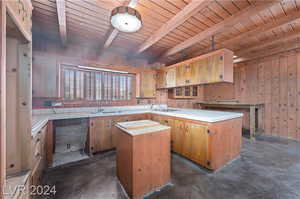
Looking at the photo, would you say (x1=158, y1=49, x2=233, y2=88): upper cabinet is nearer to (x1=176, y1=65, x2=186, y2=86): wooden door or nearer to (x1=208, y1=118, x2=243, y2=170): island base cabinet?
(x1=176, y1=65, x2=186, y2=86): wooden door

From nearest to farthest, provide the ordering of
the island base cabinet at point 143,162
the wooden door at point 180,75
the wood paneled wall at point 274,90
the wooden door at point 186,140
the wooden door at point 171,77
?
the island base cabinet at point 143,162 → the wooden door at point 186,140 → the wooden door at point 180,75 → the wooden door at point 171,77 → the wood paneled wall at point 274,90

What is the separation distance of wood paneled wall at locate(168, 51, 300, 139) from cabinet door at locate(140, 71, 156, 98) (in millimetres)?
1020

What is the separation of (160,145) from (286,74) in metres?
4.83

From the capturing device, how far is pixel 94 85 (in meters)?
3.17

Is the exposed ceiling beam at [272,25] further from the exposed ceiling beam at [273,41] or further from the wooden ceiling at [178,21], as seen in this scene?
the exposed ceiling beam at [273,41]

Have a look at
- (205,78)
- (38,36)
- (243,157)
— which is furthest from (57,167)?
(243,157)

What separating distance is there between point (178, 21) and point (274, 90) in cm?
422

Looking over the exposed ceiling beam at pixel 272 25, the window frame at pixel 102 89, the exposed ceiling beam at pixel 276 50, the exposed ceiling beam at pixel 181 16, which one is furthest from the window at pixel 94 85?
the exposed ceiling beam at pixel 276 50

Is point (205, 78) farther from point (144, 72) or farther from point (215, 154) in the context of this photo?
point (144, 72)

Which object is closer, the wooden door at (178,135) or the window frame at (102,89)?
the wooden door at (178,135)

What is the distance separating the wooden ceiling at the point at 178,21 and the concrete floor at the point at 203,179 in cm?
247

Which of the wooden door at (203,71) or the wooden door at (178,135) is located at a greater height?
Answer: the wooden door at (203,71)

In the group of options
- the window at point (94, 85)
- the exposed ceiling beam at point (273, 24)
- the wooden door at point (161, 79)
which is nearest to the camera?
the exposed ceiling beam at point (273, 24)

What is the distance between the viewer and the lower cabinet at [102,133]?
2576 millimetres
